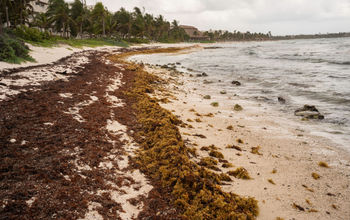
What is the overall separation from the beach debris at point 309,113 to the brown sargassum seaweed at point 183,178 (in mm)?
6551

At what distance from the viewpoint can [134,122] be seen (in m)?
6.81

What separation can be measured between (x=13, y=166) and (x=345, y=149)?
8.39 meters

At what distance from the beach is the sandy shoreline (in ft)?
0.08

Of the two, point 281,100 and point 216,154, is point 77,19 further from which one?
point 216,154

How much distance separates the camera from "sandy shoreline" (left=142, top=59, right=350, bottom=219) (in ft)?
13.1

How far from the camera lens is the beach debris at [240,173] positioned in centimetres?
472

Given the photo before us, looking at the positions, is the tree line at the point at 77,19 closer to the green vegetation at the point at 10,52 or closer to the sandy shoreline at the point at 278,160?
the green vegetation at the point at 10,52

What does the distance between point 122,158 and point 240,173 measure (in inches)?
107

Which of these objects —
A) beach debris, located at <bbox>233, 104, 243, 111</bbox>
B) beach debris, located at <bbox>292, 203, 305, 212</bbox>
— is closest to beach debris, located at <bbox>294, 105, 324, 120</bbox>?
beach debris, located at <bbox>233, 104, 243, 111</bbox>

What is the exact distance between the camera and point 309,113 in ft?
30.8

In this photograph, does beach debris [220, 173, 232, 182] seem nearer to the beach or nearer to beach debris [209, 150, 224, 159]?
the beach

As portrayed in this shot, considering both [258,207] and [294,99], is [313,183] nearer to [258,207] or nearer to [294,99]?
[258,207]

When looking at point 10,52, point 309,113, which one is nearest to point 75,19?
point 10,52

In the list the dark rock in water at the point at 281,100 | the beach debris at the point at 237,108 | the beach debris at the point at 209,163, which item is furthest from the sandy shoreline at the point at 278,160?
the dark rock in water at the point at 281,100
